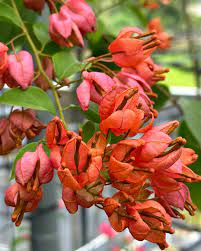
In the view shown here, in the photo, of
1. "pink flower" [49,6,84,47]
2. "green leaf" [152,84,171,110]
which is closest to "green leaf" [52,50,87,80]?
"pink flower" [49,6,84,47]

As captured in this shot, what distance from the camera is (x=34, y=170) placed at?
27 cm

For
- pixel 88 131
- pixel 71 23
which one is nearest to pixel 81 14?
pixel 71 23

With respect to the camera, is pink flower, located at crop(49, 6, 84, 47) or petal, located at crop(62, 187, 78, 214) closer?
petal, located at crop(62, 187, 78, 214)

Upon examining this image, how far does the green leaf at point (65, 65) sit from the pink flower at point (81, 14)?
0.03 m

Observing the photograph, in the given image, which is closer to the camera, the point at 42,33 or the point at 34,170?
the point at 34,170

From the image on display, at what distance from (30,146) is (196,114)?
0.22m

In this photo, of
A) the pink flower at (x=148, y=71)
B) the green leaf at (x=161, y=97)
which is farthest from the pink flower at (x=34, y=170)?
the green leaf at (x=161, y=97)

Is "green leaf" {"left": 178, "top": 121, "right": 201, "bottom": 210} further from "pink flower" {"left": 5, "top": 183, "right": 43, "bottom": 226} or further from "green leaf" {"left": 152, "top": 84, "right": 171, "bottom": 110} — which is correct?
"pink flower" {"left": 5, "top": 183, "right": 43, "bottom": 226}

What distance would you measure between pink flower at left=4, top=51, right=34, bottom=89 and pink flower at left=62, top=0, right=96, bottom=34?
0.06 metres

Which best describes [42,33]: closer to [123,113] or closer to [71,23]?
[71,23]

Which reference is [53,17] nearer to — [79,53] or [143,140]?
[143,140]

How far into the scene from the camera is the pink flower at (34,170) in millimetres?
271

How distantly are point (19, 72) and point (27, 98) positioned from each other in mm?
17

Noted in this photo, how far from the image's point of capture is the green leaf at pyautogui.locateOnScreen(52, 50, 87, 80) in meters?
0.34
